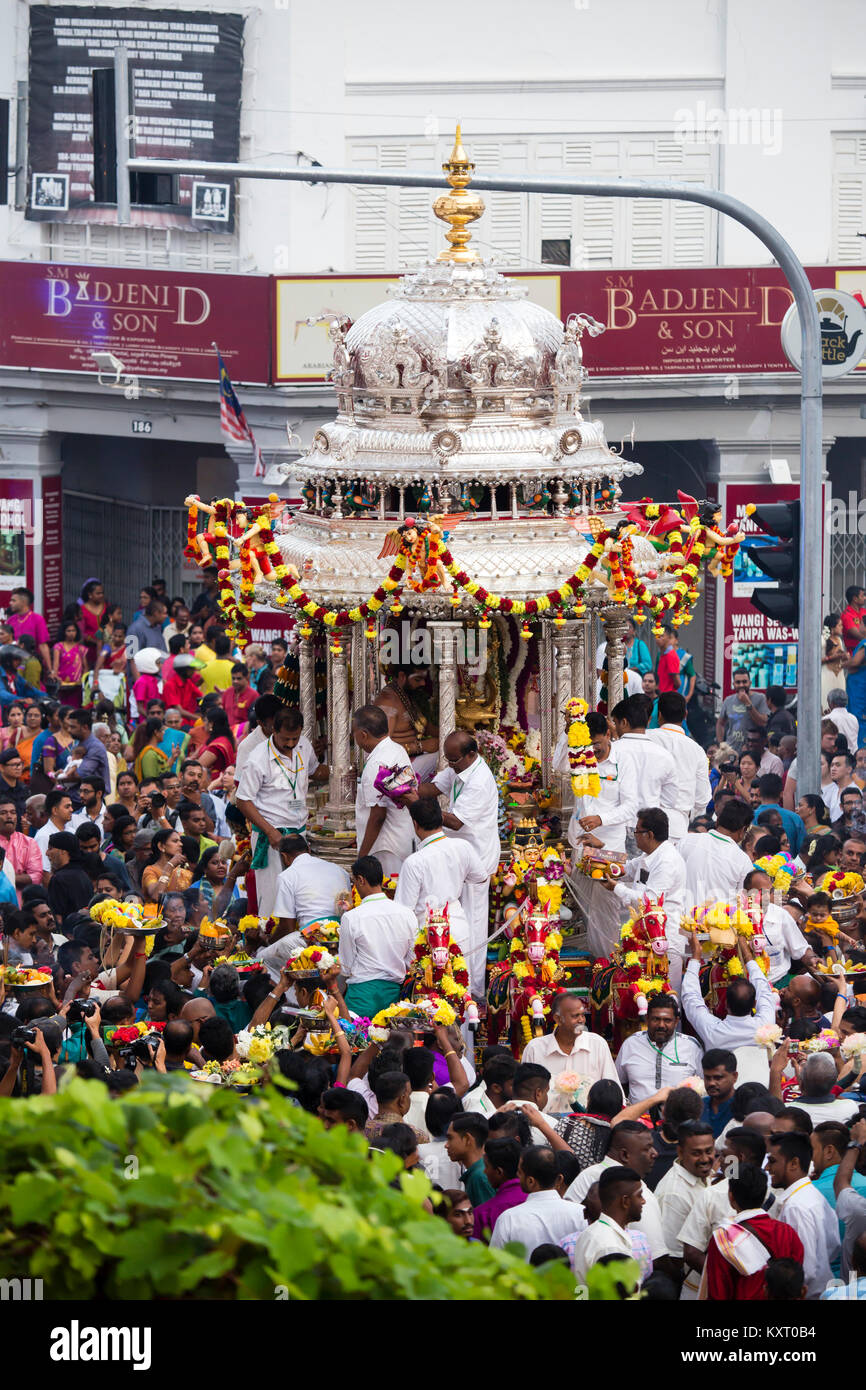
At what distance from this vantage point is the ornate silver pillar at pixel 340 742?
11555mm

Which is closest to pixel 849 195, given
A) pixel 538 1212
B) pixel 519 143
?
pixel 519 143

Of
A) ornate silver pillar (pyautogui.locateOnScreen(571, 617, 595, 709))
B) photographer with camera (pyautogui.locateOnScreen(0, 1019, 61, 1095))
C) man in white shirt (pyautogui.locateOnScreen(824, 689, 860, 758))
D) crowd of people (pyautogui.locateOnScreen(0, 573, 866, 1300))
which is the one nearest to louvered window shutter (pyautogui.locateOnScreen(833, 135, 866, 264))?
man in white shirt (pyautogui.locateOnScreen(824, 689, 860, 758))

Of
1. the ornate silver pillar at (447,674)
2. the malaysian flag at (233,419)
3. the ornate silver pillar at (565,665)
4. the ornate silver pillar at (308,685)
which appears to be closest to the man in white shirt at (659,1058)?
the ornate silver pillar at (447,674)

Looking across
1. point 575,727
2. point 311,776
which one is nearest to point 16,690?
point 311,776

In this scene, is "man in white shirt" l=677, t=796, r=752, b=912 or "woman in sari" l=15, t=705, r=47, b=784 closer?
"man in white shirt" l=677, t=796, r=752, b=912

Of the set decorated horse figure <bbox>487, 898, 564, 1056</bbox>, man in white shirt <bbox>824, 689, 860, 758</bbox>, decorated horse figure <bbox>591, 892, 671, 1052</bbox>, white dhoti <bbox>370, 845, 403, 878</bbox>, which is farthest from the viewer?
man in white shirt <bbox>824, 689, 860, 758</bbox>

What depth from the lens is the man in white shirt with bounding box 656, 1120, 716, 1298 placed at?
7.82 meters

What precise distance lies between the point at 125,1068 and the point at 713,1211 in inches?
110

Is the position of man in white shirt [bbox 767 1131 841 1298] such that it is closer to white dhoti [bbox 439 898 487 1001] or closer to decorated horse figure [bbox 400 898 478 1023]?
decorated horse figure [bbox 400 898 478 1023]

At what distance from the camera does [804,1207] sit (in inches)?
300

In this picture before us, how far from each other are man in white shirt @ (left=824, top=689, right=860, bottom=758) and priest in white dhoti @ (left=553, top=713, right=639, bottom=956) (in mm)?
4557

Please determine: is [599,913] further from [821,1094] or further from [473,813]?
[821,1094]
